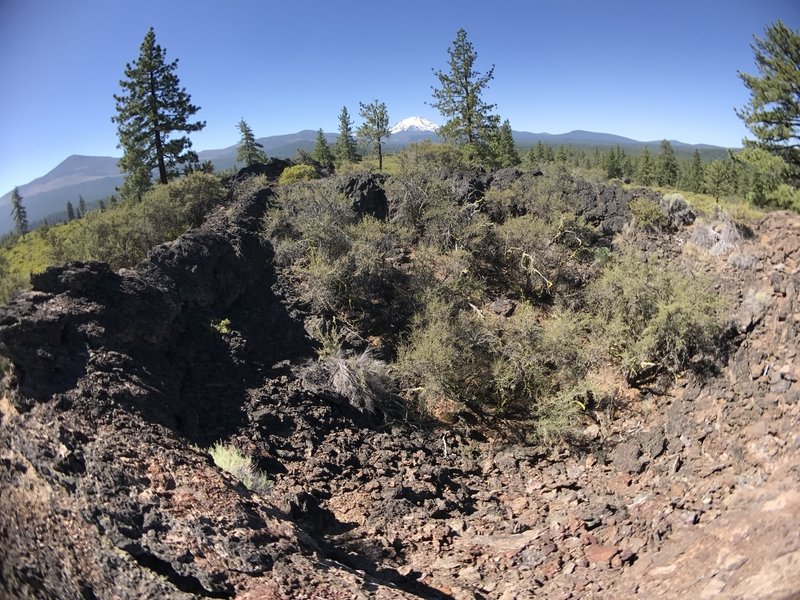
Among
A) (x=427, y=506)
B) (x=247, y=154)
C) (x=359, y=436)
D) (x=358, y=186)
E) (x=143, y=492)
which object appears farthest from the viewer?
(x=247, y=154)

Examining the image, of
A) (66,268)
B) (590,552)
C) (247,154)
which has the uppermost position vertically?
(247,154)

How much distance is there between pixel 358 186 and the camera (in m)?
15.1

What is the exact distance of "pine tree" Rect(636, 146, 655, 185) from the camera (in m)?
57.8

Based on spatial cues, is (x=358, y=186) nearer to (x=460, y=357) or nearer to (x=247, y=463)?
(x=460, y=357)

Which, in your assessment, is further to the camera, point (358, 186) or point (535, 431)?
point (358, 186)

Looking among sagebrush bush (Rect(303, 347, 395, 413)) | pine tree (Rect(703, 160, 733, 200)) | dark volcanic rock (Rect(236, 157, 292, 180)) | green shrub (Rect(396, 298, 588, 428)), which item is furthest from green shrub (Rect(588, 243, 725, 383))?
pine tree (Rect(703, 160, 733, 200))

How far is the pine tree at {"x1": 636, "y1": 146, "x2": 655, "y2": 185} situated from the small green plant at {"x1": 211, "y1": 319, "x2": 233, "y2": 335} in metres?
59.9

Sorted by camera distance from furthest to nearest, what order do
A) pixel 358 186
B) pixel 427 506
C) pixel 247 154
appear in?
pixel 247 154 < pixel 358 186 < pixel 427 506

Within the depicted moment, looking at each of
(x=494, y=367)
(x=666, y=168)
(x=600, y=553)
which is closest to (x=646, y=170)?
(x=666, y=168)

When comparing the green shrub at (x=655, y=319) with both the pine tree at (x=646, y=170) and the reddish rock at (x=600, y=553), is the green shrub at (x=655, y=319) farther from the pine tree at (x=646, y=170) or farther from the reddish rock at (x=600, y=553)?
the pine tree at (x=646, y=170)

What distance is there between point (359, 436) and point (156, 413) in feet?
10.9

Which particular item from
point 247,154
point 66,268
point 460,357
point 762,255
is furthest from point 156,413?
point 247,154

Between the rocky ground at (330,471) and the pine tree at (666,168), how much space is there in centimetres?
5732

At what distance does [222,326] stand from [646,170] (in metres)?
63.9
